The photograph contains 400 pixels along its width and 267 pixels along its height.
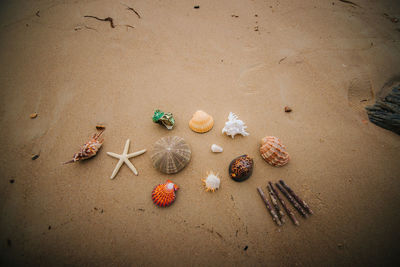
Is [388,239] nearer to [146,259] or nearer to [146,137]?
[146,259]

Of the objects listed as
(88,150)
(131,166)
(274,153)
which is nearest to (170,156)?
(131,166)

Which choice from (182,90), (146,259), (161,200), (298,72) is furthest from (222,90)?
(146,259)

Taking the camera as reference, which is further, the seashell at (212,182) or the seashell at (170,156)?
the seashell at (170,156)

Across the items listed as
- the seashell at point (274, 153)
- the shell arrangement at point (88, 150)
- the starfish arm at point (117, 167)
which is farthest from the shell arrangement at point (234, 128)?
the shell arrangement at point (88, 150)

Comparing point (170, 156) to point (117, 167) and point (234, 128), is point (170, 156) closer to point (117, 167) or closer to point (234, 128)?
point (117, 167)

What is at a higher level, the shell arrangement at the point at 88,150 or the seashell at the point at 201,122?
the seashell at the point at 201,122

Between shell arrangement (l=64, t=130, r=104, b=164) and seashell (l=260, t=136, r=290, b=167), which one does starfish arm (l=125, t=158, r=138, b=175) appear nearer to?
shell arrangement (l=64, t=130, r=104, b=164)

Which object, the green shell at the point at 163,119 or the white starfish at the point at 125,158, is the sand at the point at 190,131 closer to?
the white starfish at the point at 125,158
